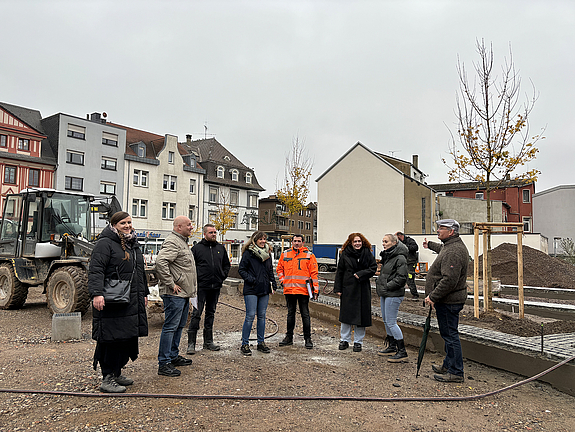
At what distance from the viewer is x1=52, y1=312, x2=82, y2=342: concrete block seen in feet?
24.5

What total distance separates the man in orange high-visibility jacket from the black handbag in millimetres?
3192

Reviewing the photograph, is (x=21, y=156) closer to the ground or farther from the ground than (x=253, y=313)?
farther from the ground

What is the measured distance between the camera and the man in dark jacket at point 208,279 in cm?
670

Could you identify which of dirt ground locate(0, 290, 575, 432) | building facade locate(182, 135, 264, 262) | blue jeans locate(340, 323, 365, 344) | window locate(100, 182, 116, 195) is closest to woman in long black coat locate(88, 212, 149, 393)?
dirt ground locate(0, 290, 575, 432)

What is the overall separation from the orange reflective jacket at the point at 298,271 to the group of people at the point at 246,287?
17 millimetres

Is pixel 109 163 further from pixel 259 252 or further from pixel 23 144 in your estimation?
pixel 259 252

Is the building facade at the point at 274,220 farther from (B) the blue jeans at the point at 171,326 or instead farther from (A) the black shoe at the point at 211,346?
(B) the blue jeans at the point at 171,326

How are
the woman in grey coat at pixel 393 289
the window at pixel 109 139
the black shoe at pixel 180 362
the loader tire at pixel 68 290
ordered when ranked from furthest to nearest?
the window at pixel 109 139, the loader tire at pixel 68 290, the woman in grey coat at pixel 393 289, the black shoe at pixel 180 362

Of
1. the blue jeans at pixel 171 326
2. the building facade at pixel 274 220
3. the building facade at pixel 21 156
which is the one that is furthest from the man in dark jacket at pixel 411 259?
the building facade at pixel 274 220

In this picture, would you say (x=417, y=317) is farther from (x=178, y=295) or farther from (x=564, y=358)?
(x=178, y=295)

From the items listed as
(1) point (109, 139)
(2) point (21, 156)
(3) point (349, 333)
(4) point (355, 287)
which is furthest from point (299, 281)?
(1) point (109, 139)

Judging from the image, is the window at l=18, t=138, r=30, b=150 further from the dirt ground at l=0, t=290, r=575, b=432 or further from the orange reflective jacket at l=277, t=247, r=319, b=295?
the orange reflective jacket at l=277, t=247, r=319, b=295

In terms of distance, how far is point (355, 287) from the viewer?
23.2ft

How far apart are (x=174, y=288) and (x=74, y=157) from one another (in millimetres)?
35228
